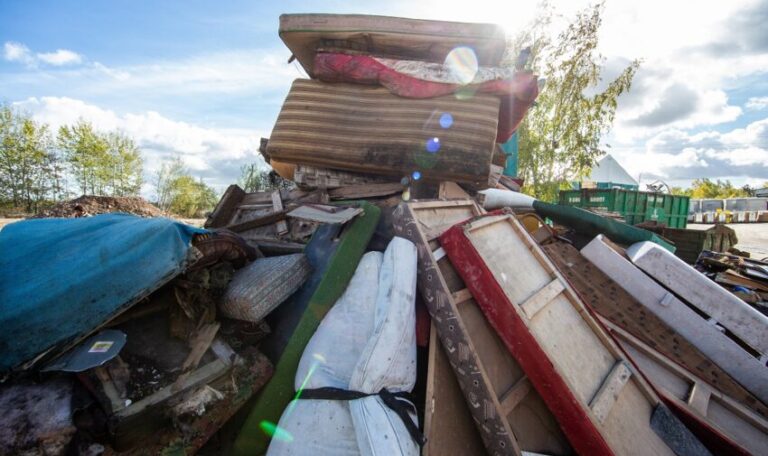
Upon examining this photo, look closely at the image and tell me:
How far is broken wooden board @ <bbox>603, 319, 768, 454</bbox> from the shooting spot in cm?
168

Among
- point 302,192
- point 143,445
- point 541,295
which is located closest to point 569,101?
point 302,192

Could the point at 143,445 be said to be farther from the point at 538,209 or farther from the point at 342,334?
the point at 538,209

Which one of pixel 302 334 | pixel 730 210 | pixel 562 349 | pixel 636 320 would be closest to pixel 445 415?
pixel 562 349

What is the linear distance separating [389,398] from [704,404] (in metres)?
1.76

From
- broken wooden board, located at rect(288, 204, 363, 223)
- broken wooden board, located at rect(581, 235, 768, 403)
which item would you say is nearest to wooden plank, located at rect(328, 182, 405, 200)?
broken wooden board, located at rect(288, 204, 363, 223)

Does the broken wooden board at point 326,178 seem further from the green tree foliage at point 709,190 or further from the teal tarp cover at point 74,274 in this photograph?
the green tree foliage at point 709,190

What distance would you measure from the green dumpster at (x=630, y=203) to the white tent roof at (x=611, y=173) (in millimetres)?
11710

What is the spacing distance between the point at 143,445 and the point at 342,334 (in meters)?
0.83

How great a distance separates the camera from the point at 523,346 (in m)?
1.44

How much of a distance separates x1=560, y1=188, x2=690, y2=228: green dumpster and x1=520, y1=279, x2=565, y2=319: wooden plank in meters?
5.31

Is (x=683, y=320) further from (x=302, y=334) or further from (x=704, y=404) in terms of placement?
(x=302, y=334)

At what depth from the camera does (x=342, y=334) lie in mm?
1542

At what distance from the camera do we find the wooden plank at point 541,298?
158 cm

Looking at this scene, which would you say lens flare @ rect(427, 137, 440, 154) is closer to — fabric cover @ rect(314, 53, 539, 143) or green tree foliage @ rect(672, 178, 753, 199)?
fabric cover @ rect(314, 53, 539, 143)
